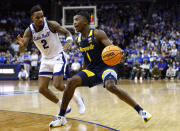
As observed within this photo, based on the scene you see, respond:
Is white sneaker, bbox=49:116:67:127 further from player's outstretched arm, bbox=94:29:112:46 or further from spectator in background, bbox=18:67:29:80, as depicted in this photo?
spectator in background, bbox=18:67:29:80

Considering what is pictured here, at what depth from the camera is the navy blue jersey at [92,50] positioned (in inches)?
167

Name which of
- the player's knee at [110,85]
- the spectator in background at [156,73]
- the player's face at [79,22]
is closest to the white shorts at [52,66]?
the player's face at [79,22]

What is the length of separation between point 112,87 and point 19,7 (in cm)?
2330

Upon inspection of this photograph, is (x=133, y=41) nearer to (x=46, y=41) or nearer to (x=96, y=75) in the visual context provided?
(x=46, y=41)

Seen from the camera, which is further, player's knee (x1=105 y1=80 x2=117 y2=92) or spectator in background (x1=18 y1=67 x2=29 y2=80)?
spectator in background (x1=18 y1=67 x2=29 y2=80)

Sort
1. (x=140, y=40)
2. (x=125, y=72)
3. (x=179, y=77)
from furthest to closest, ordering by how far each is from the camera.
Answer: (x=140, y=40)
(x=125, y=72)
(x=179, y=77)

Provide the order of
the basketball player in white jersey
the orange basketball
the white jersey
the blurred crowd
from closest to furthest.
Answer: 1. the orange basketball
2. the basketball player in white jersey
3. the white jersey
4. the blurred crowd

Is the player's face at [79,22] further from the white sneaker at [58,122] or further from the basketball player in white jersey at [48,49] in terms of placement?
the white sneaker at [58,122]

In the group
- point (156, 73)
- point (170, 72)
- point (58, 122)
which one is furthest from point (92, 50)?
point (170, 72)

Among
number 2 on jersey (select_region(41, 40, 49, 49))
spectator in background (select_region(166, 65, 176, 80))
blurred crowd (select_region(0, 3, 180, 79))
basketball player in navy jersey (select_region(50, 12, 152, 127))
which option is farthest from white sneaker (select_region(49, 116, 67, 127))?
spectator in background (select_region(166, 65, 176, 80))

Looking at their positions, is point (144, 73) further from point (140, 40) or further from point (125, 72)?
point (140, 40)

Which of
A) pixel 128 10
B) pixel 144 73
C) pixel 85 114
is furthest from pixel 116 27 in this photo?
pixel 85 114

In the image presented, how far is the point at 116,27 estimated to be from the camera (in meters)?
21.4

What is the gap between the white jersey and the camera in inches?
189
